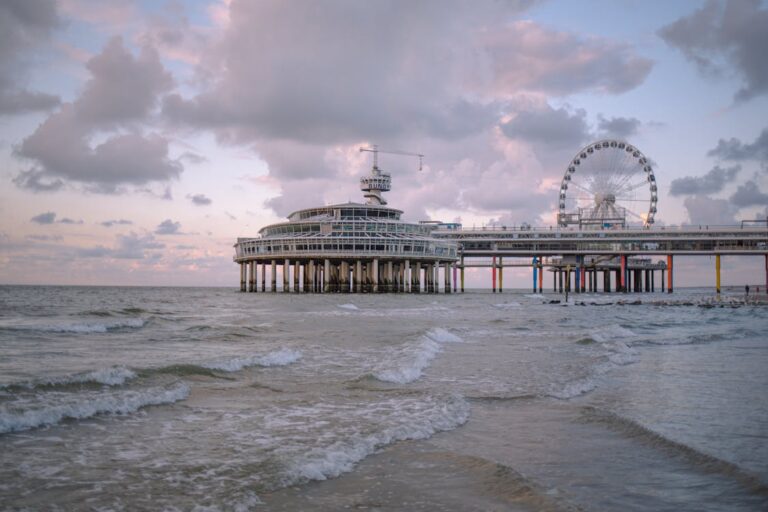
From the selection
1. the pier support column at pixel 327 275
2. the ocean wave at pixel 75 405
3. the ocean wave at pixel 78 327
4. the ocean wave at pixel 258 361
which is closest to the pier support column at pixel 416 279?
the pier support column at pixel 327 275

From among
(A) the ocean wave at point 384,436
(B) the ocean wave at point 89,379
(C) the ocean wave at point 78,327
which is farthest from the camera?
(C) the ocean wave at point 78,327

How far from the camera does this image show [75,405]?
27.9ft

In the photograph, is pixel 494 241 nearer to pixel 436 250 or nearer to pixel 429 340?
pixel 436 250

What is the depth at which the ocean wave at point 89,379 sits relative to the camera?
32.1 feet

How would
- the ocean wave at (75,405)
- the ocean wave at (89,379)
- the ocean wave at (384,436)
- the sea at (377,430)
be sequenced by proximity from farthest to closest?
1. the ocean wave at (89,379)
2. the ocean wave at (75,405)
3. the ocean wave at (384,436)
4. the sea at (377,430)

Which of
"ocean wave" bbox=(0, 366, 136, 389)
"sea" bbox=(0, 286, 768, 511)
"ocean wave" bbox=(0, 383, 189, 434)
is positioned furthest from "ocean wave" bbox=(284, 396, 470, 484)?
"ocean wave" bbox=(0, 366, 136, 389)

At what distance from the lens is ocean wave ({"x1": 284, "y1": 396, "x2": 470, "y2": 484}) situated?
616 centimetres

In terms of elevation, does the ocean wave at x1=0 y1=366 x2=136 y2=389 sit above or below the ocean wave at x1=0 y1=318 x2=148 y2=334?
above

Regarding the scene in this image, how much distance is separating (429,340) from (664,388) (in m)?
8.73

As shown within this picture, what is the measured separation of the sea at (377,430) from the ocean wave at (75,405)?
3 cm

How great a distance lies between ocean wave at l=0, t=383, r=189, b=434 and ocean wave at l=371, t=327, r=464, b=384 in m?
4.08

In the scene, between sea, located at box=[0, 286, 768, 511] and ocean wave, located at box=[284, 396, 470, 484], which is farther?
ocean wave, located at box=[284, 396, 470, 484]

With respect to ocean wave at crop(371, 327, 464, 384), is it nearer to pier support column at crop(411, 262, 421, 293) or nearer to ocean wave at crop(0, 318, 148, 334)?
ocean wave at crop(0, 318, 148, 334)

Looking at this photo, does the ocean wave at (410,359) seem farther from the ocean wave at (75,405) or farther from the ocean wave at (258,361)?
the ocean wave at (75,405)
